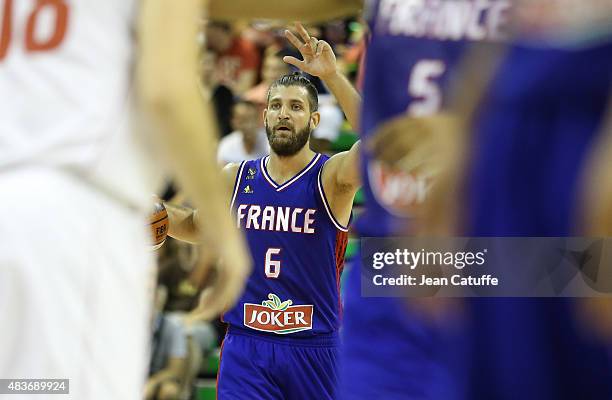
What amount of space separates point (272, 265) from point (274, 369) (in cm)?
62

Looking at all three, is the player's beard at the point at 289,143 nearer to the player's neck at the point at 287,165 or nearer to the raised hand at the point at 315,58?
the player's neck at the point at 287,165

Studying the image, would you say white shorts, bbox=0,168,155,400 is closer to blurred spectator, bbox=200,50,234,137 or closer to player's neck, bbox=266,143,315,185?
player's neck, bbox=266,143,315,185

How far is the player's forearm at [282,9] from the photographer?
8.98ft

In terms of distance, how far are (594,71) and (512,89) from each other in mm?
206

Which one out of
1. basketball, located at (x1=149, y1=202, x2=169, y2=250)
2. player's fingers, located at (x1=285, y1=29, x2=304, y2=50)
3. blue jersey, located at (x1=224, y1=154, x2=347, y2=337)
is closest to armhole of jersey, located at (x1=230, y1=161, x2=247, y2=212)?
Result: blue jersey, located at (x1=224, y1=154, x2=347, y2=337)

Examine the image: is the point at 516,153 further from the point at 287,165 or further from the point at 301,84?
the point at 301,84

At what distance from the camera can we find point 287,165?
22.8 feet

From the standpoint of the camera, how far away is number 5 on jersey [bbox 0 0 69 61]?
2.62 meters

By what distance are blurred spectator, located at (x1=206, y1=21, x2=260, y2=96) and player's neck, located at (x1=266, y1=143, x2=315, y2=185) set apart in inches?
201

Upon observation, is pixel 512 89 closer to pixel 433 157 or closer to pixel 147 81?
pixel 433 157

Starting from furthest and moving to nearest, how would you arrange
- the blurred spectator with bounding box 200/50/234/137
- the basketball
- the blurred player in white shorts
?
the blurred spectator with bounding box 200/50/234/137, the basketball, the blurred player in white shorts

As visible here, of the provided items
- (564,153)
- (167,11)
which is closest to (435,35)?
(564,153)

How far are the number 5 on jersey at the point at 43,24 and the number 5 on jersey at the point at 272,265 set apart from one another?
13.6 feet

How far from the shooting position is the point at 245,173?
22.8 ft
